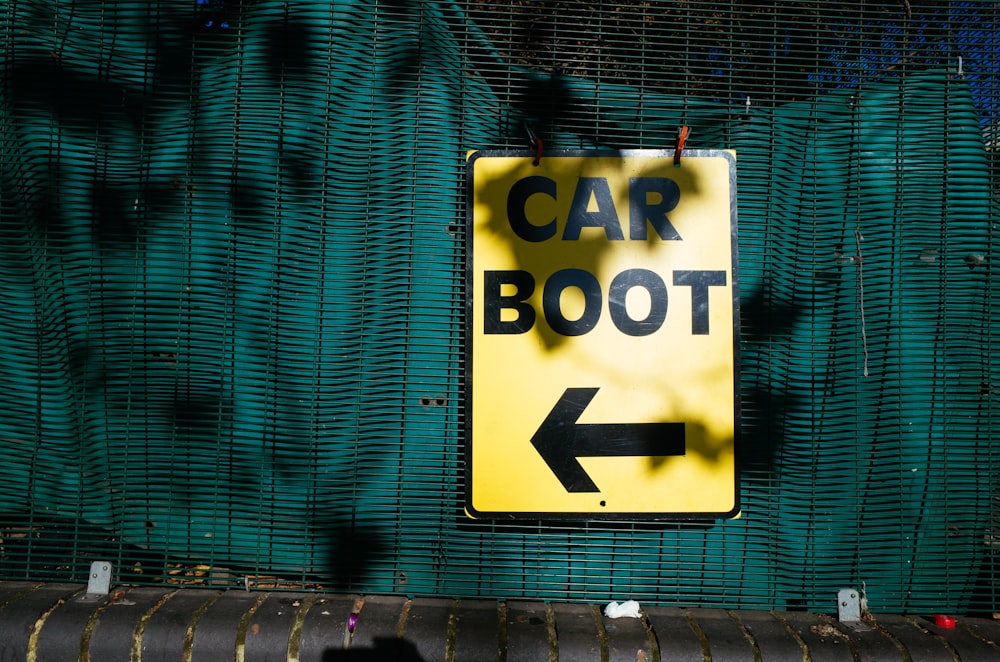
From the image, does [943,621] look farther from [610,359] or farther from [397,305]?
[397,305]

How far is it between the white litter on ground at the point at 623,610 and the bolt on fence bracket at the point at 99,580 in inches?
81.9

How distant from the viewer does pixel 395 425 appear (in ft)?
9.09

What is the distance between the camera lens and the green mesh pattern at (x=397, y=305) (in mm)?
2766

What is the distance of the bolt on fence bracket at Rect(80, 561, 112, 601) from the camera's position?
9.02 feet

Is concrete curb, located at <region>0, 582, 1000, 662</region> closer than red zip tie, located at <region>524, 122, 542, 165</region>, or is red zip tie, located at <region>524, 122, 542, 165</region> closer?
concrete curb, located at <region>0, 582, 1000, 662</region>

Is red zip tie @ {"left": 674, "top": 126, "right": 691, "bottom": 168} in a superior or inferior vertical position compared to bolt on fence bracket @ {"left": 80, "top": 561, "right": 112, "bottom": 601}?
superior

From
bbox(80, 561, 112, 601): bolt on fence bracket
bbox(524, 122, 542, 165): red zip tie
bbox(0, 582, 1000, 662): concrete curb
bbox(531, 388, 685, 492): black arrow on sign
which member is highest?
bbox(524, 122, 542, 165): red zip tie

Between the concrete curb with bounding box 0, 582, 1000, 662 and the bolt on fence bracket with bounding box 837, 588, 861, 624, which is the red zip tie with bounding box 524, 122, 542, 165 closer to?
the concrete curb with bounding box 0, 582, 1000, 662

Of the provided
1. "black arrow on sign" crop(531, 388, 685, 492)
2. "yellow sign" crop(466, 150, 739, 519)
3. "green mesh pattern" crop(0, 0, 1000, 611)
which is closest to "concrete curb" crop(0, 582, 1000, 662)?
"green mesh pattern" crop(0, 0, 1000, 611)

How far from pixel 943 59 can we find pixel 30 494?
4.38 metres

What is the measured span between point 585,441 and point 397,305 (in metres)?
0.97

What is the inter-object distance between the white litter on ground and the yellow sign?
374 millimetres

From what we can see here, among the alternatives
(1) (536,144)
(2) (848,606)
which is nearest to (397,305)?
(1) (536,144)

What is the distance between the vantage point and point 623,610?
2711 millimetres
